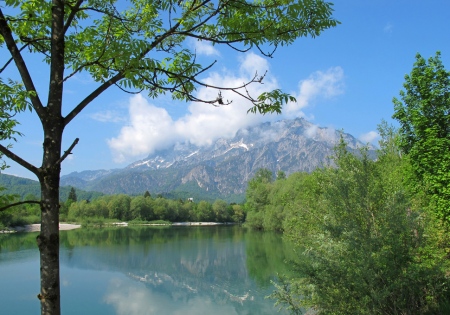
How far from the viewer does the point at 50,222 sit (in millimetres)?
3057

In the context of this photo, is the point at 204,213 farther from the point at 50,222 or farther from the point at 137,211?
the point at 50,222

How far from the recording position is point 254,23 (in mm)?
3764

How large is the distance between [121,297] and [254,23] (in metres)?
24.3

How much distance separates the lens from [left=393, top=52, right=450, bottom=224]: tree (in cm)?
1658

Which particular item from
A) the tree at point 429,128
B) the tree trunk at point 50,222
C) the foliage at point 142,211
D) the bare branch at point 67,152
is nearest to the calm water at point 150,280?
the tree at point 429,128

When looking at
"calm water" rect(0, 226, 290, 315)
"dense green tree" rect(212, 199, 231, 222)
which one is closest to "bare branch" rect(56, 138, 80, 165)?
"calm water" rect(0, 226, 290, 315)

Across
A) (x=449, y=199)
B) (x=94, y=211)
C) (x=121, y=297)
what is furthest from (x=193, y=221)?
(x=449, y=199)

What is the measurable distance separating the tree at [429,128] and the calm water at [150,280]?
→ 943 cm

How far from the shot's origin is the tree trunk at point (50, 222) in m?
2.99

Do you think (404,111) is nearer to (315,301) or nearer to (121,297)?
(315,301)

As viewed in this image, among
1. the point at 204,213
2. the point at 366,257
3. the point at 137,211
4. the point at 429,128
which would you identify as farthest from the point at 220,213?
the point at 366,257

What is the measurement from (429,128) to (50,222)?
18.5 metres

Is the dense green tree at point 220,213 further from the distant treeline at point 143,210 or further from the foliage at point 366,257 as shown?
the foliage at point 366,257

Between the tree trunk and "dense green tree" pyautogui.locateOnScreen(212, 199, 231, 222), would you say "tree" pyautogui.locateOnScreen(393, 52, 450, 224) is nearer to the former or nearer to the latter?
the tree trunk
